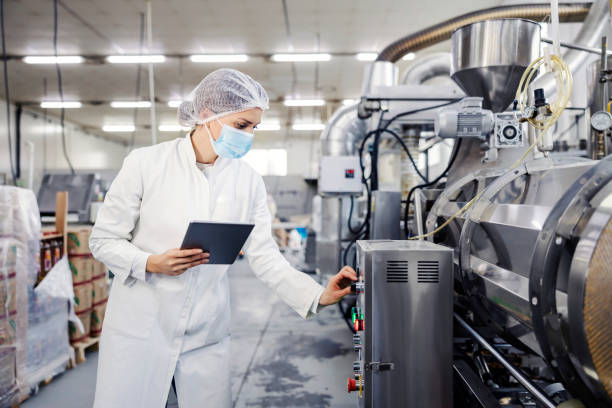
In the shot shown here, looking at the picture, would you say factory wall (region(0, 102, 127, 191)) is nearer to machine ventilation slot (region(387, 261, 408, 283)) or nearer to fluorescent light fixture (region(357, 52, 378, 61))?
fluorescent light fixture (region(357, 52, 378, 61))

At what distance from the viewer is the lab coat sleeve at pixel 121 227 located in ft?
3.46

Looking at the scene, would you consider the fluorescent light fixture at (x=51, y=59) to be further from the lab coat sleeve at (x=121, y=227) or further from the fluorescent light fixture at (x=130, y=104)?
the lab coat sleeve at (x=121, y=227)

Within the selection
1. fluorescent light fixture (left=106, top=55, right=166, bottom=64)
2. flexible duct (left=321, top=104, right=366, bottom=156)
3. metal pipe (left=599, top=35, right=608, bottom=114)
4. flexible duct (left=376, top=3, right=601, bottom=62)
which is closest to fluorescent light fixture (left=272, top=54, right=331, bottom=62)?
fluorescent light fixture (left=106, top=55, right=166, bottom=64)

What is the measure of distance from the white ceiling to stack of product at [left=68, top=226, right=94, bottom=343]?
10.1 feet

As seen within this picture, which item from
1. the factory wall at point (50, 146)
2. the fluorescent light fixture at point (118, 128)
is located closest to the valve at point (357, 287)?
the factory wall at point (50, 146)

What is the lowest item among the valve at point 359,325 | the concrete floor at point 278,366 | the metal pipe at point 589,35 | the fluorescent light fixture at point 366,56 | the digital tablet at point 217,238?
the concrete floor at point 278,366

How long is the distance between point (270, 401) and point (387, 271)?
55.3 inches

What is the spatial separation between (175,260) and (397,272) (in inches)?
22.8

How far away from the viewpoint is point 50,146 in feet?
30.7

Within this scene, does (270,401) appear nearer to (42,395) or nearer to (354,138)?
(42,395)

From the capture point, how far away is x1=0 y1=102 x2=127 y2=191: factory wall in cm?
811

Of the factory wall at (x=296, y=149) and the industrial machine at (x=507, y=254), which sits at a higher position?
the factory wall at (x=296, y=149)

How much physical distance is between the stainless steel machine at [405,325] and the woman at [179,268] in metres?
0.14

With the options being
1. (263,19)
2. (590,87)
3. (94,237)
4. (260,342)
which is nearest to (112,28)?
(263,19)
